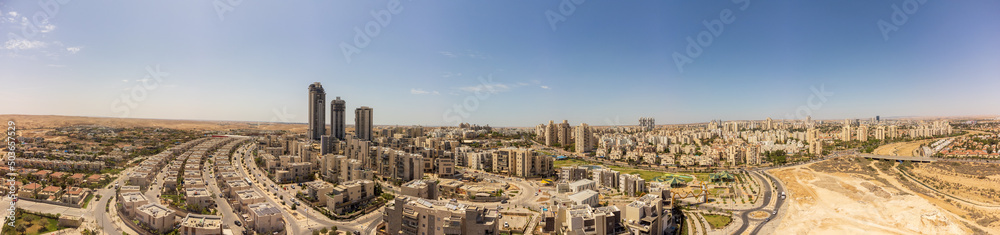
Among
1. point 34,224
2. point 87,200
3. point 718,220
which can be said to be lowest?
point 718,220

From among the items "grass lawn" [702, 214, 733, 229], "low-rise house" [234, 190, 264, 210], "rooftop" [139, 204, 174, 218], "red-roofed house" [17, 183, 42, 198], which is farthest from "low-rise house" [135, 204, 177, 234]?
"grass lawn" [702, 214, 733, 229]

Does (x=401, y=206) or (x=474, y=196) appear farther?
(x=474, y=196)


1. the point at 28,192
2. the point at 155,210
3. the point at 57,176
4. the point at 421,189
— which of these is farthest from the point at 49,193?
the point at 421,189

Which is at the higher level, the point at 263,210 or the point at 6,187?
the point at 6,187

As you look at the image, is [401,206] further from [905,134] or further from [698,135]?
[905,134]

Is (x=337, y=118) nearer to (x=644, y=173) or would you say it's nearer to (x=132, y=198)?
(x=132, y=198)

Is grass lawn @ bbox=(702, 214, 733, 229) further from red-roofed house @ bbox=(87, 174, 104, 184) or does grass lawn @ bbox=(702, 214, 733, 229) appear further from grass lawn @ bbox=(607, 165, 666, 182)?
red-roofed house @ bbox=(87, 174, 104, 184)

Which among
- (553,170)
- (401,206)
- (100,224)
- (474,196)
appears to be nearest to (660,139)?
(553,170)
